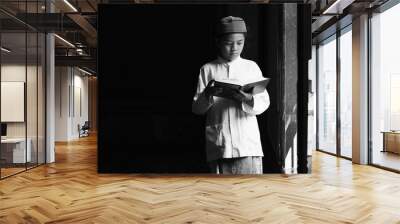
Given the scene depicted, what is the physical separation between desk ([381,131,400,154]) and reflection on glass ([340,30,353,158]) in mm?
1245

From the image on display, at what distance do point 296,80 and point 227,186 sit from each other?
221 centimetres

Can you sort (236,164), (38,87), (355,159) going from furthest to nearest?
1. (355,159)
2. (38,87)
3. (236,164)

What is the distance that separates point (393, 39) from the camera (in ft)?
23.0

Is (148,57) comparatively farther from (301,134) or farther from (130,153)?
(301,134)

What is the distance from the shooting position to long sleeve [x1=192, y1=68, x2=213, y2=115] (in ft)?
20.7

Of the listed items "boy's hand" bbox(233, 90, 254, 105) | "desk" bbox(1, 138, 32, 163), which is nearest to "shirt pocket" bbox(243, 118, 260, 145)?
"boy's hand" bbox(233, 90, 254, 105)

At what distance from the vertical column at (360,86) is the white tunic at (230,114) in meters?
2.69

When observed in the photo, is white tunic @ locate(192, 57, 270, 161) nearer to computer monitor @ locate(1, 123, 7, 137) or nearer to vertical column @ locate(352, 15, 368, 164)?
vertical column @ locate(352, 15, 368, 164)

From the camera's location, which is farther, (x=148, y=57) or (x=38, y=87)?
(x=38, y=87)

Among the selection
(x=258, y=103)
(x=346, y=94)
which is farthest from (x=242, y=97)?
(x=346, y=94)

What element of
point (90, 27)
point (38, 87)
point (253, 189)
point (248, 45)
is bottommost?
point (253, 189)

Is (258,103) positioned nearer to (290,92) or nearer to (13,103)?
(290,92)

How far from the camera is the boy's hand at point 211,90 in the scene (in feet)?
20.5

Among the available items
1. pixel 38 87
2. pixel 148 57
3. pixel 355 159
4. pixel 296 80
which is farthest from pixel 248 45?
pixel 38 87
